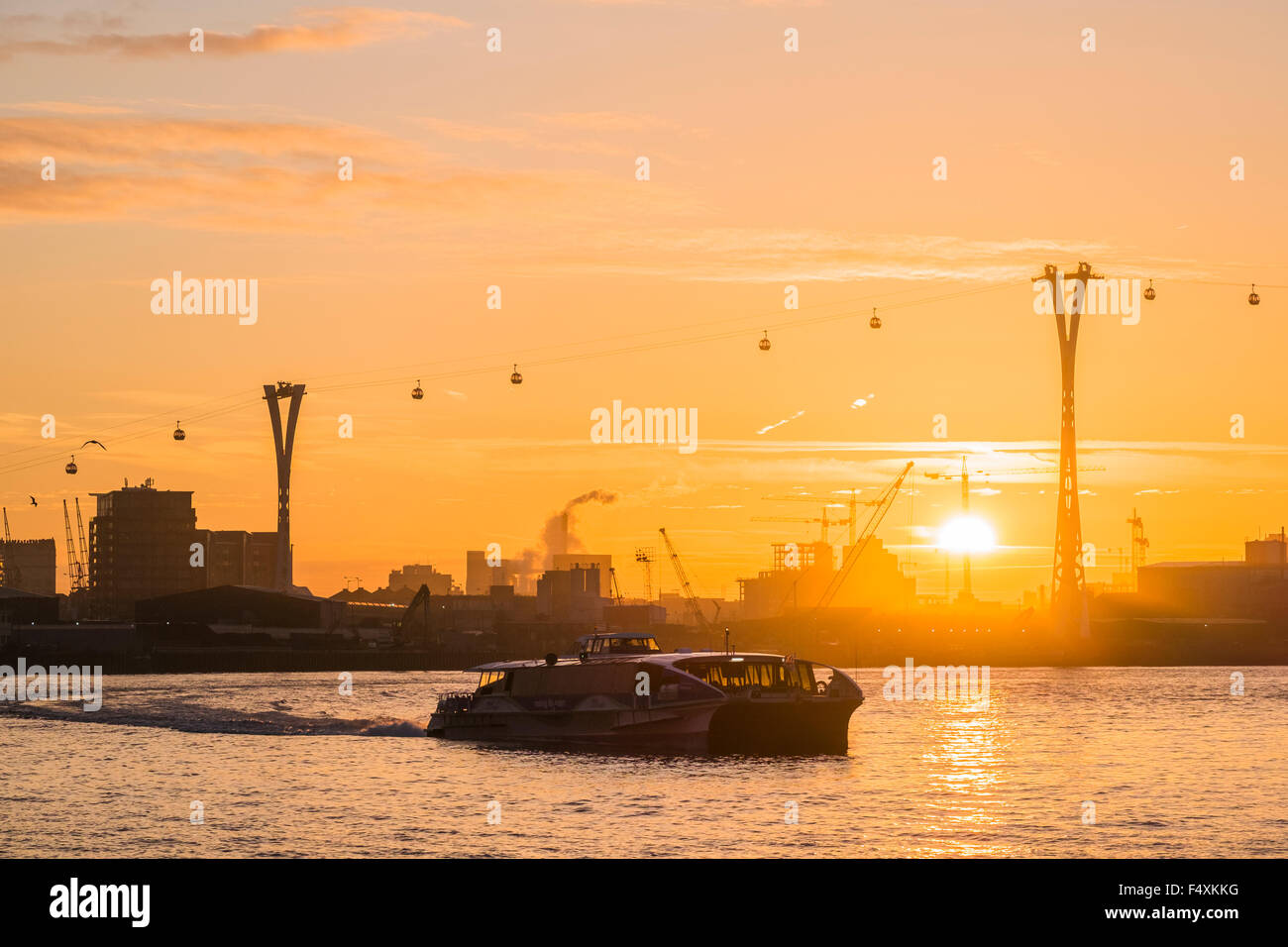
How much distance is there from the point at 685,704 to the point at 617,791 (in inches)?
575

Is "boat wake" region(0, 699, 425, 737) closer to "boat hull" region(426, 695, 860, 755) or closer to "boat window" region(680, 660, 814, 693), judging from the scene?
"boat hull" region(426, 695, 860, 755)

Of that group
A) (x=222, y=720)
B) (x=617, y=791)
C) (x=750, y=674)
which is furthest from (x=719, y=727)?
(x=222, y=720)

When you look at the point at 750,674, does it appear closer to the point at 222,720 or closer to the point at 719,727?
the point at 719,727

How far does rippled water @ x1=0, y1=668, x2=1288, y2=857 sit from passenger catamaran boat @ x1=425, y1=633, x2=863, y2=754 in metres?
1.40

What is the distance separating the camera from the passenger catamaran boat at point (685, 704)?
6950 centimetres

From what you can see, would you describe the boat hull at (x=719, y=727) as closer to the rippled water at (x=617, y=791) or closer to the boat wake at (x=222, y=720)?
the rippled water at (x=617, y=791)

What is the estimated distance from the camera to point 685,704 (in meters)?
70.0

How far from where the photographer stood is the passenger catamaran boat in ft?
228

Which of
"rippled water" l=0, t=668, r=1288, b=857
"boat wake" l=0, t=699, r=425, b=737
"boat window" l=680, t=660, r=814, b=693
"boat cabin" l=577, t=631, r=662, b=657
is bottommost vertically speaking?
"boat wake" l=0, t=699, r=425, b=737

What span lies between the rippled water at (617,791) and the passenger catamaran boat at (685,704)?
140 centimetres

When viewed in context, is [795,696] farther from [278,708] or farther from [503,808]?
[278,708]

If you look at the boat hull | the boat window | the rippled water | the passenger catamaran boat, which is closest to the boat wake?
the rippled water
